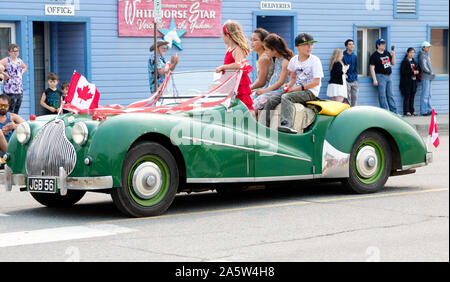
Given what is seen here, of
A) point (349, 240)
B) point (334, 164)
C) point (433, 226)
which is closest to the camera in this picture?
point (349, 240)

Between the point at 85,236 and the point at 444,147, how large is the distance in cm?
1086

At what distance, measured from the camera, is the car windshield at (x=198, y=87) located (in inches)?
357

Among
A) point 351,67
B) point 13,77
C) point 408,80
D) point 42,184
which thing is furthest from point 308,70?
point 408,80

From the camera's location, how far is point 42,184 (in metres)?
8.05

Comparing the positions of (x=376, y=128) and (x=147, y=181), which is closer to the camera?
(x=147, y=181)

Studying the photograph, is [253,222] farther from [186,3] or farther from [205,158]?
[186,3]

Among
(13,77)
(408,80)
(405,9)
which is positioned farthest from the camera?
(405,9)

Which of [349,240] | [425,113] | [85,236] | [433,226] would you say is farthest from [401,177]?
[425,113]

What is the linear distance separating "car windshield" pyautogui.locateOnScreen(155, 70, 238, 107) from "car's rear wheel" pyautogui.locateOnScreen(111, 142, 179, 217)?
42.2 inches

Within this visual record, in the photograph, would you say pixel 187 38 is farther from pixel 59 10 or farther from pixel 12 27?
pixel 12 27

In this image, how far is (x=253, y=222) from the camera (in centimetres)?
792

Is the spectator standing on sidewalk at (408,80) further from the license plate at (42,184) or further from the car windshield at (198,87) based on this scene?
the license plate at (42,184)

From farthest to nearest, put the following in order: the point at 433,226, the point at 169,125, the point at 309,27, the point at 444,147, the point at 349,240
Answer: the point at 309,27 → the point at 444,147 → the point at 169,125 → the point at 433,226 → the point at 349,240

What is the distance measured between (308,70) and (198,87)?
1361mm
